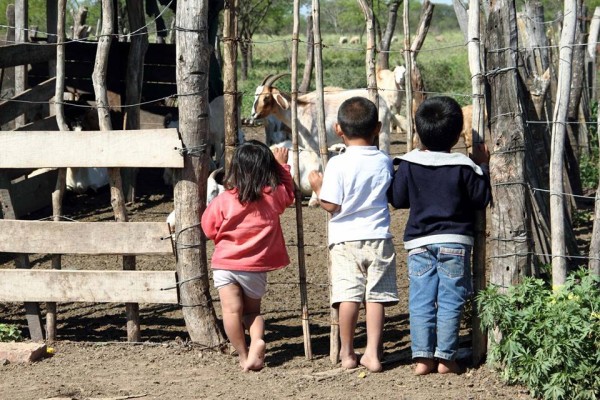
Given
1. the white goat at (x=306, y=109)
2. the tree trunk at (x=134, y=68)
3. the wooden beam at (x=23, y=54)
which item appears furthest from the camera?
the white goat at (x=306, y=109)

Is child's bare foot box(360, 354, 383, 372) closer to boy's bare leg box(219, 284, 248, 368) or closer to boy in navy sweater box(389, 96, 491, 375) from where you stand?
boy in navy sweater box(389, 96, 491, 375)

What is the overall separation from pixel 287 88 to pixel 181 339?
18059 millimetres

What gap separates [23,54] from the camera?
33.7 feet

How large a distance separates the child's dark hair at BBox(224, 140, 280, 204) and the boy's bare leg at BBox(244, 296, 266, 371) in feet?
2.14

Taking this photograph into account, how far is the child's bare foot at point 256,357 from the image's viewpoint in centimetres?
544

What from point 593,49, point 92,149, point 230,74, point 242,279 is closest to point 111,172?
point 92,149

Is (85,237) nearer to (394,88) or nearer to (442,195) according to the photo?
(442,195)

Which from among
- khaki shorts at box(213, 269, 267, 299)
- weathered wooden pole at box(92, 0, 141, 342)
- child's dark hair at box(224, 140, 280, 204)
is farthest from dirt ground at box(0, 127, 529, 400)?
child's dark hair at box(224, 140, 280, 204)

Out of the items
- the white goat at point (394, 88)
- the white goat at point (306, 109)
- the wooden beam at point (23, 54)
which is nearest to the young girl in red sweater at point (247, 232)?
the wooden beam at point (23, 54)

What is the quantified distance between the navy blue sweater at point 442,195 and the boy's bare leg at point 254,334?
1.05 metres

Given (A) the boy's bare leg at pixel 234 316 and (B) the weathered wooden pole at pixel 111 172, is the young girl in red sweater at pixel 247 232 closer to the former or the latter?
(A) the boy's bare leg at pixel 234 316

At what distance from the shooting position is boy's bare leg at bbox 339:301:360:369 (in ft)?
17.4

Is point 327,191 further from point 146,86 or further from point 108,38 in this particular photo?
point 146,86

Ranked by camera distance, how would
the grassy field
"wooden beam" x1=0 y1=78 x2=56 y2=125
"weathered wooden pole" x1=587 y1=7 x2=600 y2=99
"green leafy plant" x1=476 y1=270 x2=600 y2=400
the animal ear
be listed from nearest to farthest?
1. "green leafy plant" x1=476 y1=270 x2=600 y2=400
2. "wooden beam" x1=0 y1=78 x2=56 y2=125
3. the animal ear
4. "weathered wooden pole" x1=587 y1=7 x2=600 y2=99
5. the grassy field
